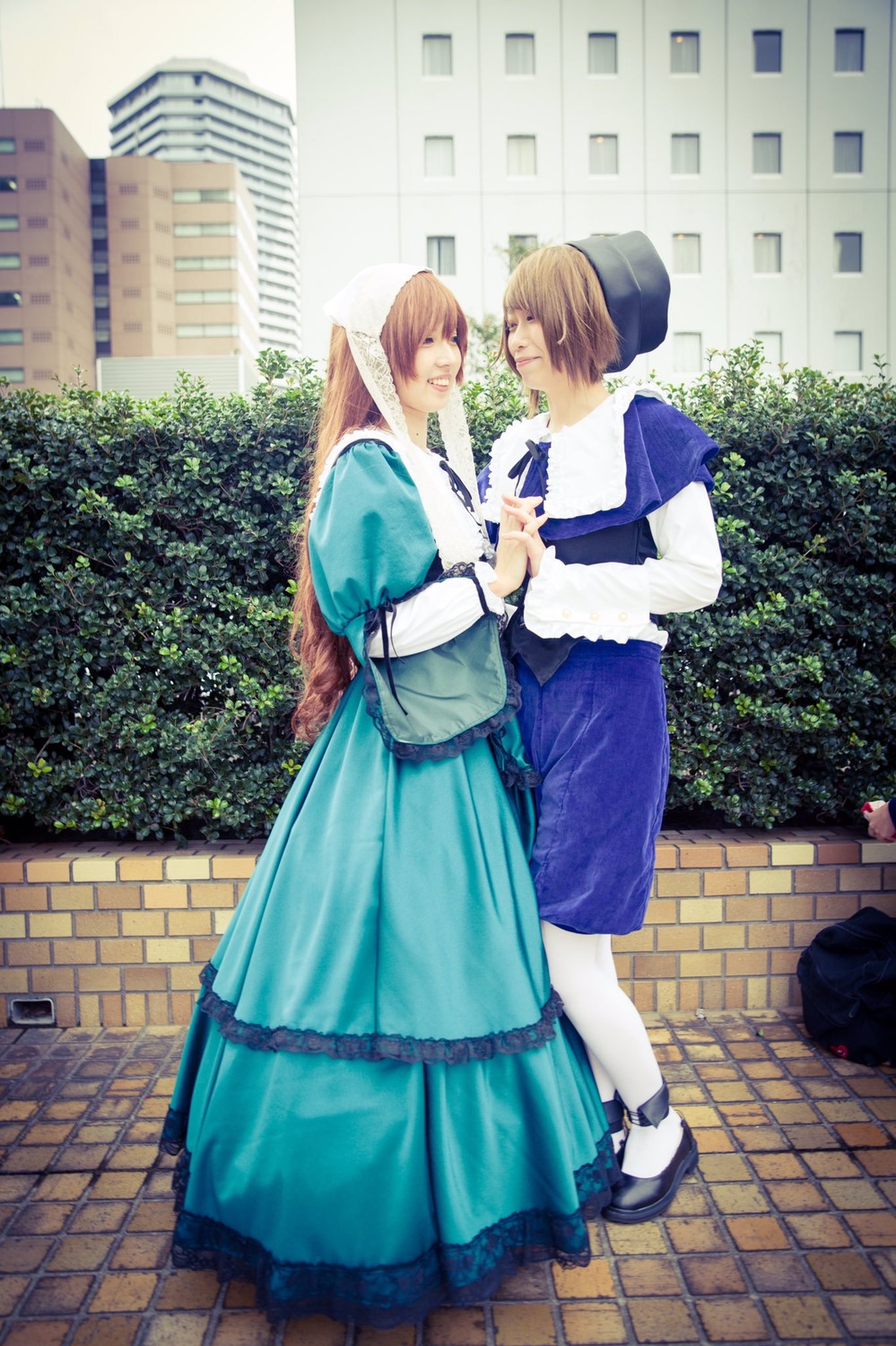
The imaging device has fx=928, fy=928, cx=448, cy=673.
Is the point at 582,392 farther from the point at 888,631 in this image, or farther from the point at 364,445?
the point at 888,631

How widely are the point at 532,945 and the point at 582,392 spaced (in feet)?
3.34

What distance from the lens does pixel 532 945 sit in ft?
5.33

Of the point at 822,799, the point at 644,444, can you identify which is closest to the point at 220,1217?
the point at 644,444

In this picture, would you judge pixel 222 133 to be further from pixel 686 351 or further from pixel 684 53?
pixel 686 351

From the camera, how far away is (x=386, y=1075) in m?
1.49

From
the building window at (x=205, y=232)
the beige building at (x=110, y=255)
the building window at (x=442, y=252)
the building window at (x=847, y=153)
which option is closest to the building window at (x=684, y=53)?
the building window at (x=847, y=153)

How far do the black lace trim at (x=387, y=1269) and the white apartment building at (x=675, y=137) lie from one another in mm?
28685

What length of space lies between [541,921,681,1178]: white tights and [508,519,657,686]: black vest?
0.48 meters

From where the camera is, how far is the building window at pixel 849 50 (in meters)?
30.1

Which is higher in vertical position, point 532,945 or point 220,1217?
point 532,945

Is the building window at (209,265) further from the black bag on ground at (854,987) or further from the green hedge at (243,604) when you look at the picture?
the black bag on ground at (854,987)

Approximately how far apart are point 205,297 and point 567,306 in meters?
84.6

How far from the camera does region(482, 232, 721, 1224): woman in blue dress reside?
1.63 metres

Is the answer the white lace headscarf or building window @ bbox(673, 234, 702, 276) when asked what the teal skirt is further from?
building window @ bbox(673, 234, 702, 276)
